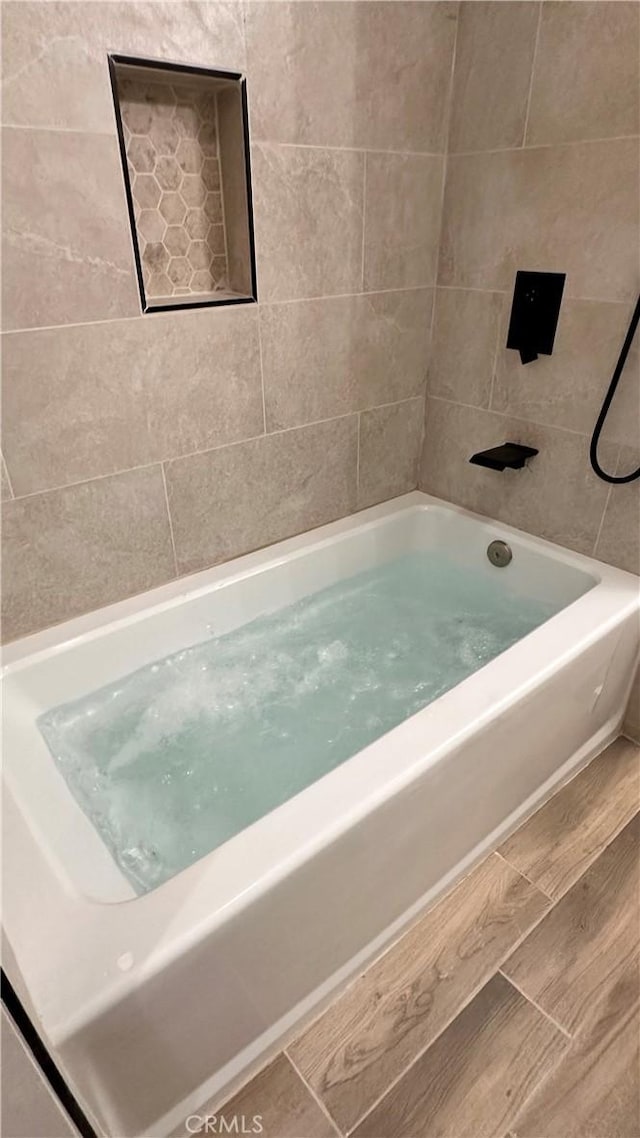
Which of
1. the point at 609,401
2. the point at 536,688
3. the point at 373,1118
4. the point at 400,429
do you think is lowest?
the point at 373,1118

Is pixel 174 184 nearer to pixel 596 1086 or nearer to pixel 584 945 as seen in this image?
pixel 584 945

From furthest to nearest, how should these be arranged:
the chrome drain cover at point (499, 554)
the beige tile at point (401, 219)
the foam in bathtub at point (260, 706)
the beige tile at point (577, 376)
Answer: the chrome drain cover at point (499, 554), the beige tile at point (401, 219), the beige tile at point (577, 376), the foam in bathtub at point (260, 706)

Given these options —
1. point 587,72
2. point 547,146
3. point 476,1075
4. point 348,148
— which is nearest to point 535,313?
point 547,146

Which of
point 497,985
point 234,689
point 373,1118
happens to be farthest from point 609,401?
point 373,1118

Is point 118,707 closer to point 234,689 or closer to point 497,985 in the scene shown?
point 234,689

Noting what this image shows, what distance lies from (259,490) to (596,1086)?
147 cm

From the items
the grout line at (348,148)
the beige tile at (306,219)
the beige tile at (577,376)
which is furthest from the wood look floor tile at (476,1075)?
the grout line at (348,148)

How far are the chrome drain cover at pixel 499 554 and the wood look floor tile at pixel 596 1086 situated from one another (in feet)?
3.70

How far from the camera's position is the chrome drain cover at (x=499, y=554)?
1.91 meters

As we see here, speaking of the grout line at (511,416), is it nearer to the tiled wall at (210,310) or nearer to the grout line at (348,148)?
the tiled wall at (210,310)

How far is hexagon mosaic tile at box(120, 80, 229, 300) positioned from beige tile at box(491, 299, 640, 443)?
848mm

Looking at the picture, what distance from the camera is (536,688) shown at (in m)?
1.28

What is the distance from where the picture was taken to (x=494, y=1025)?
1162 mm

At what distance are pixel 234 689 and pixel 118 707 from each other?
29 cm
